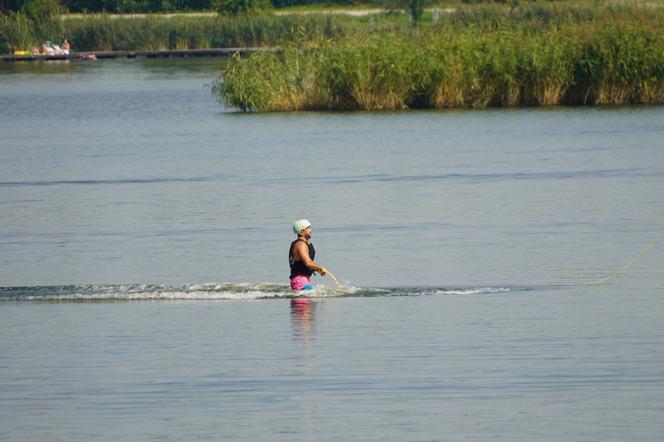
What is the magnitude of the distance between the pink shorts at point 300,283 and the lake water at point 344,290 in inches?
12.9

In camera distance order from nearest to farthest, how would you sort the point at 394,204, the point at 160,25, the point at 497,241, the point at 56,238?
the point at 497,241 → the point at 56,238 → the point at 394,204 → the point at 160,25

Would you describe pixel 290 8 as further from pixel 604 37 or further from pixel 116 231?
pixel 116 231

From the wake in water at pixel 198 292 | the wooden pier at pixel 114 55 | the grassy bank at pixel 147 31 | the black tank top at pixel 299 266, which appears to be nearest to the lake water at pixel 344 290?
the wake in water at pixel 198 292

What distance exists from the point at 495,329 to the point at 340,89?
103 feet

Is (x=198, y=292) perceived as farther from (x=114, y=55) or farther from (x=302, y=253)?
(x=114, y=55)

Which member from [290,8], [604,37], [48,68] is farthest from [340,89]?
[290,8]

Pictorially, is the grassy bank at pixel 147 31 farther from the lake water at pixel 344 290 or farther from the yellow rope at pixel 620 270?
the yellow rope at pixel 620 270

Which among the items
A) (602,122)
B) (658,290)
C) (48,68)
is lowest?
(48,68)

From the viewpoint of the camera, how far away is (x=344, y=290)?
67.8 ft

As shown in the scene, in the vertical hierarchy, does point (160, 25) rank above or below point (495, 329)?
below

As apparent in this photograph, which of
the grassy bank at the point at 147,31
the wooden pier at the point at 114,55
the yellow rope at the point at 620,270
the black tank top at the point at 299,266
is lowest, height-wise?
the wooden pier at the point at 114,55

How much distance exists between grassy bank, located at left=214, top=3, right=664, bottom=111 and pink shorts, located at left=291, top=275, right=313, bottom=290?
89.6ft

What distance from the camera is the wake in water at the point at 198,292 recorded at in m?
20.5

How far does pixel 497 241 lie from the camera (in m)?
25.0
